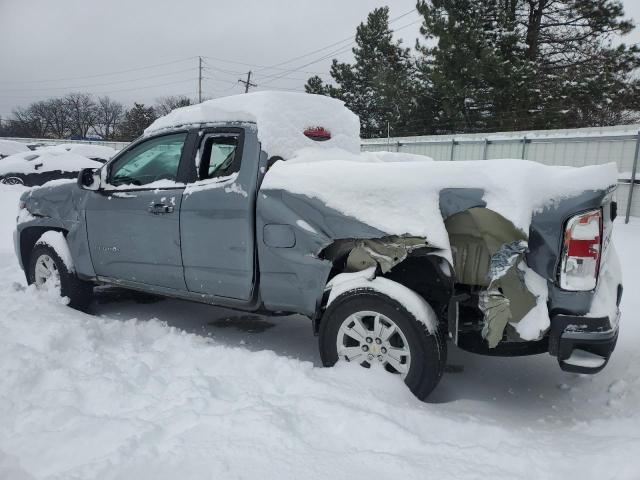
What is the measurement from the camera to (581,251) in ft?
8.78

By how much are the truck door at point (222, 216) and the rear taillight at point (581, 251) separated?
202 cm

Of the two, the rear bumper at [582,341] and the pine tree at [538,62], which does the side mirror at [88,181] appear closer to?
the rear bumper at [582,341]

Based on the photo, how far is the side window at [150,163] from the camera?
4.11 m

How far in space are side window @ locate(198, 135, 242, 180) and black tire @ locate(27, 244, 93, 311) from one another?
72.4 inches

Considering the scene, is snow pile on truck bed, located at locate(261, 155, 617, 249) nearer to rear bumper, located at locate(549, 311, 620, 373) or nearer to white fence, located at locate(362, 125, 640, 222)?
rear bumper, located at locate(549, 311, 620, 373)

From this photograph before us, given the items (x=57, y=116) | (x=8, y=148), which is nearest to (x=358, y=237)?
(x=8, y=148)

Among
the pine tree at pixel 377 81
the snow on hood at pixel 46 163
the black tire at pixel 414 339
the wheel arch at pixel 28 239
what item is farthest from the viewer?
the pine tree at pixel 377 81

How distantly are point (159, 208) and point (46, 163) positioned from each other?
15.2m

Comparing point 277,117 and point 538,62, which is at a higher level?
point 538,62

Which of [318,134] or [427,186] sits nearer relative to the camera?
[427,186]

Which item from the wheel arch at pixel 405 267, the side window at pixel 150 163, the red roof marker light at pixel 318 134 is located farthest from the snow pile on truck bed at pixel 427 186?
the side window at pixel 150 163

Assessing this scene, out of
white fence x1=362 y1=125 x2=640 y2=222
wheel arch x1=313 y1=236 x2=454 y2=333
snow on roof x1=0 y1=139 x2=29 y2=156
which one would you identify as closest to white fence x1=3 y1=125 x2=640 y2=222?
white fence x1=362 y1=125 x2=640 y2=222

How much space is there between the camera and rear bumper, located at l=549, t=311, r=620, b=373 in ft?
8.81

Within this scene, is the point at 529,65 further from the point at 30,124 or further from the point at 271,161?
the point at 30,124
